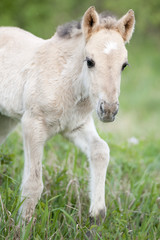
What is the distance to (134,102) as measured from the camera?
43.8ft

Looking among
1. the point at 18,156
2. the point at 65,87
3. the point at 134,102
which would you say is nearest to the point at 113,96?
the point at 65,87

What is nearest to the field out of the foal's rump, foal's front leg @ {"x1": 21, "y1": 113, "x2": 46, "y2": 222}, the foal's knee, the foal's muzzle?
foal's front leg @ {"x1": 21, "y1": 113, "x2": 46, "y2": 222}

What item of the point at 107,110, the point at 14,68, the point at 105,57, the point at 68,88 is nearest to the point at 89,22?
the point at 105,57

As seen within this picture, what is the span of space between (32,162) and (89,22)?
60.5 inches

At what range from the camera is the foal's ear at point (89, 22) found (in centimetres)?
399

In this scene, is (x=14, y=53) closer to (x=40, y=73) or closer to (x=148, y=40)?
(x=40, y=73)

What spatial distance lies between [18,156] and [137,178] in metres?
1.75

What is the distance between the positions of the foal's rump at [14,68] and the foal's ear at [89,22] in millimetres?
873

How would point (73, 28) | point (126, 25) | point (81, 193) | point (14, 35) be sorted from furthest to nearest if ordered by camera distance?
point (14, 35) < point (81, 193) < point (73, 28) < point (126, 25)

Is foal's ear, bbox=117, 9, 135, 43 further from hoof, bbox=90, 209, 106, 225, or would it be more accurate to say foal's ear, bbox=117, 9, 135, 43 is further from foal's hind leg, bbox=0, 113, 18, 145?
foal's hind leg, bbox=0, 113, 18, 145

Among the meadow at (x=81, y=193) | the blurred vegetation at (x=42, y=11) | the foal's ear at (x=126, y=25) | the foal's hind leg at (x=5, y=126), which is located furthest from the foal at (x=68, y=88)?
the blurred vegetation at (x=42, y=11)

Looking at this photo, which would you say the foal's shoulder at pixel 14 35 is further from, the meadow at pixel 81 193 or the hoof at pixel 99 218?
the hoof at pixel 99 218

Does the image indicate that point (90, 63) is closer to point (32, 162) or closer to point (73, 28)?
point (73, 28)

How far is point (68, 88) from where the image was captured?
432 centimetres
